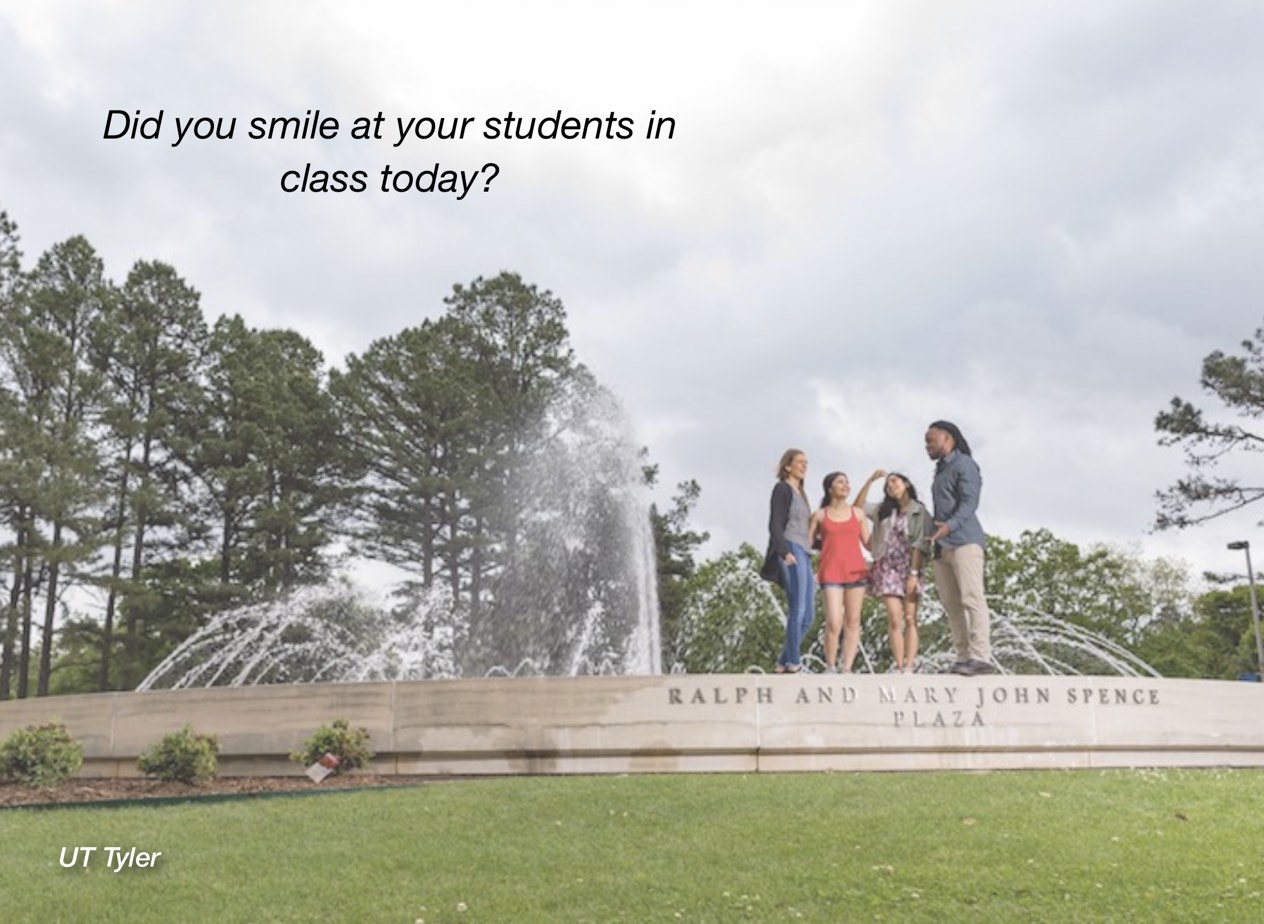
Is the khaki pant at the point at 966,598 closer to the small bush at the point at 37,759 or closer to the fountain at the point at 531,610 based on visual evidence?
the small bush at the point at 37,759

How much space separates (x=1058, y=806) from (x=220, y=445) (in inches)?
1373

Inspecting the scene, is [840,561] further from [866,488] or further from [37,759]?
[37,759]

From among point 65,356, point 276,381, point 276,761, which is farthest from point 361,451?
point 276,761

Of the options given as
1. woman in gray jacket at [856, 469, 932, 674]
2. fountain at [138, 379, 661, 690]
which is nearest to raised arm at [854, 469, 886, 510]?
woman in gray jacket at [856, 469, 932, 674]

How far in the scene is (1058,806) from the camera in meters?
9.11

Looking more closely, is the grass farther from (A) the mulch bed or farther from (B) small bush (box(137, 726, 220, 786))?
(B) small bush (box(137, 726, 220, 786))

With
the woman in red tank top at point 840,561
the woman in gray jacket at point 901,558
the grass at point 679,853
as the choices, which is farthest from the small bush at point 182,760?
the woman in gray jacket at point 901,558

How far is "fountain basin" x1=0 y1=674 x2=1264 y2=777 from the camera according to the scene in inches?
444

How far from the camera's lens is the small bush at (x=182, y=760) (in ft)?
36.8

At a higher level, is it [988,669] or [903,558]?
[903,558]

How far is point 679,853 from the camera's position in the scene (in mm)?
7953

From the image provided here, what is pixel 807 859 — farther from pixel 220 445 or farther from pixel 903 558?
pixel 220 445

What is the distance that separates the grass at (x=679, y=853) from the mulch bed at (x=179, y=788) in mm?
680

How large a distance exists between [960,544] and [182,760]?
24.7 feet
